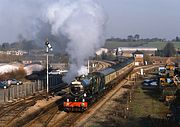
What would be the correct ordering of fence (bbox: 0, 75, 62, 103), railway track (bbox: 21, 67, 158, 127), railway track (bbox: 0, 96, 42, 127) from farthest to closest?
1. fence (bbox: 0, 75, 62, 103)
2. railway track (bbox: 0, 96, 42, 127)
3. railway track (bbox: 21, 67, 158, 127)

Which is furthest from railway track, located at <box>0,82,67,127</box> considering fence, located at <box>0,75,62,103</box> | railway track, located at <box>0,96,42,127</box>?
fence, located at <box>0,75,62,103</box>

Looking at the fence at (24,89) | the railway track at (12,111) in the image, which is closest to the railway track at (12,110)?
the railway track at (12,111)

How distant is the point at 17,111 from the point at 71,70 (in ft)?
32.9

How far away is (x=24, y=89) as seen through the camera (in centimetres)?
4494

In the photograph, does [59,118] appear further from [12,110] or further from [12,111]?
[12,110]

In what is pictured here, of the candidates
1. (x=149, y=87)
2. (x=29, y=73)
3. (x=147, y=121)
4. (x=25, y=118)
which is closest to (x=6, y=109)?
(x=25, y=118)

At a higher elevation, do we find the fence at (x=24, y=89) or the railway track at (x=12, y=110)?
the fence at (x=24, y=89)

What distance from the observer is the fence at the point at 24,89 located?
41.4 m

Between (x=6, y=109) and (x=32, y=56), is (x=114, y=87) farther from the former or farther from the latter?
(x=32, y=56)

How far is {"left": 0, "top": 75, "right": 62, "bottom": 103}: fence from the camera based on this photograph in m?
41.4

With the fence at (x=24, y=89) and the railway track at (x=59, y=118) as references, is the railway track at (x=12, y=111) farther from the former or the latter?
the fence at (x=24, y=89)

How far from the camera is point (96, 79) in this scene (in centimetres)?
3800

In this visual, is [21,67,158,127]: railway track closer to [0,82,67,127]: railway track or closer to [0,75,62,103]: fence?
[0,82,67,127]: railway track

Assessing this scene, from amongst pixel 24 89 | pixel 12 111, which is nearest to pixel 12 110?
pixel 12 111
